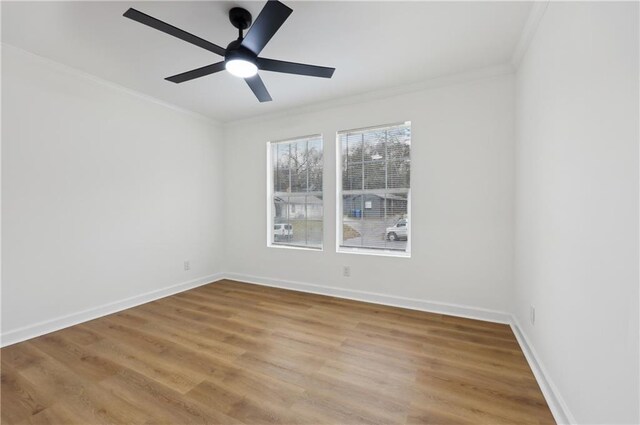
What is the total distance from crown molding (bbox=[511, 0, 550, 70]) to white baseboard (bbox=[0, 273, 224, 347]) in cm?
473

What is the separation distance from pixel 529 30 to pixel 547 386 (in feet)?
8.33

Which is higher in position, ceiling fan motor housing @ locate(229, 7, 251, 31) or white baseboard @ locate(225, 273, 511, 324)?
ceiling fan motor housing @ locate(229, 7, 251, 31)

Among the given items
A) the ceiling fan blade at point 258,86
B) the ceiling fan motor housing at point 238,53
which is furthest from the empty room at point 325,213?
the ceiling fan blade at point 258,86

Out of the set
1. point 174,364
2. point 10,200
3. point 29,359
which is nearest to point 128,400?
point 174,364

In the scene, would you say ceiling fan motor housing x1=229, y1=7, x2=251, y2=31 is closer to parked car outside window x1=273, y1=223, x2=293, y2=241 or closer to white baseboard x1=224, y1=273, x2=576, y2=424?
parked car outside window x1=273, y1=223, x2=293, y2=241

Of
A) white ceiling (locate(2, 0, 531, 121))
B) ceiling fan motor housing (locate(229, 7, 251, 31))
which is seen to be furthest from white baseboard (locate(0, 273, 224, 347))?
ceiling fan motor housing (locate(229, 7, 251, 31))

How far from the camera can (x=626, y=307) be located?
100 cm

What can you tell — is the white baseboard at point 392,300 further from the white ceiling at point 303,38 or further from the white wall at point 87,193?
the white ceiling at point 303,38

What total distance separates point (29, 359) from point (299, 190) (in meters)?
3.14

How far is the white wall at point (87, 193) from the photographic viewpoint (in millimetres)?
2436

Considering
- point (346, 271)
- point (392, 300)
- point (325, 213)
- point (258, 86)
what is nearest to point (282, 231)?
point (325, 213)

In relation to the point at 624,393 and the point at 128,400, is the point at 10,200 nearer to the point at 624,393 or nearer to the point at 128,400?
the point at 128,400

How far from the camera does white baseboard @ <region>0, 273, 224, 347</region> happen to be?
7.92 feet

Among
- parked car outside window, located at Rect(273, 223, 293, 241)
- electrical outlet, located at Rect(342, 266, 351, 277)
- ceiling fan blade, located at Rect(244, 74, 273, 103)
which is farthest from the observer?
parked car outside window, located at Rect(273, 223, 293, 241)
